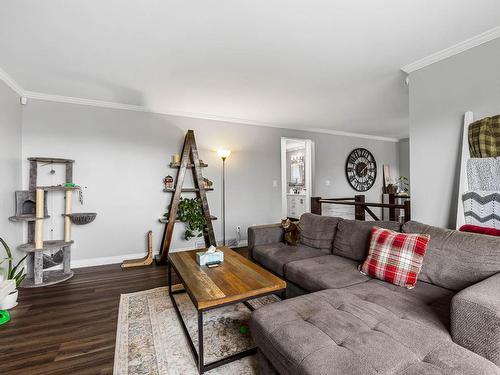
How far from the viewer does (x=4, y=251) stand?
8.79 feet

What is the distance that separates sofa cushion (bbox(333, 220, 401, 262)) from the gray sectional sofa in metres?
0.19

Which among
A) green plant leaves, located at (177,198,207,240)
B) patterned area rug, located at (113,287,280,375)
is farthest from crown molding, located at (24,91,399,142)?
patterned area rug, located at (113,287,280,375)

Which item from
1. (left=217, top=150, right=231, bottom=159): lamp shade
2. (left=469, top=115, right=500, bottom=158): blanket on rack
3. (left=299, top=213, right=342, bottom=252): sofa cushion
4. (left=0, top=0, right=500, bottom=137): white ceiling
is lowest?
(left=299, top=213, right=342, bottom=252): sofa cushion

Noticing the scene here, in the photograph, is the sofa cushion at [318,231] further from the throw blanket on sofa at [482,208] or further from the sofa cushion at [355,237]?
the throw blanket on sofa at [482,208]

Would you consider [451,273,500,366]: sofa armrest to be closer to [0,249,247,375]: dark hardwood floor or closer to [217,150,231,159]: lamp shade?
[0,249,247,375]: dark hardwood floor

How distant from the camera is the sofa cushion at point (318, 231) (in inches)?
105

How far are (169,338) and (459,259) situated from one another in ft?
6.69

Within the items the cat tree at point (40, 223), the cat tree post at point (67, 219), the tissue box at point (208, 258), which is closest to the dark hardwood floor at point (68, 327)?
the cat tree at point (40, 223)

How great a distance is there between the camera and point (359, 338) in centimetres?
112

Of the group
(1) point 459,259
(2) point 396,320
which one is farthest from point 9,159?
(1) point 459,259

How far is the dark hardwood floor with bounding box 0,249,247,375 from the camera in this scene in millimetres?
1576

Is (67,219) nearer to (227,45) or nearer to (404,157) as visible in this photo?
(227,45)

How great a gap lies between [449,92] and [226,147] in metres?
3.10

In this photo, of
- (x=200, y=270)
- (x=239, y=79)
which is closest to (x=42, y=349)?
(x=200, y=270)
